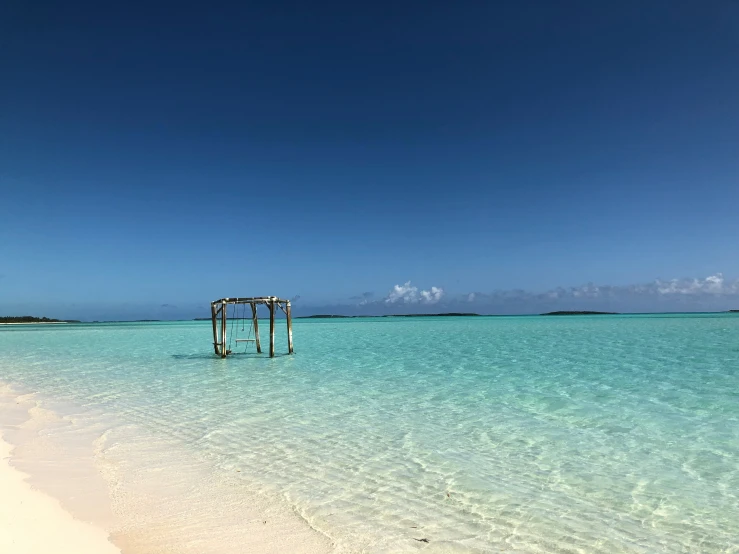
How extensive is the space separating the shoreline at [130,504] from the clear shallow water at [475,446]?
14.9 inches

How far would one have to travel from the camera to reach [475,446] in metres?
7.07

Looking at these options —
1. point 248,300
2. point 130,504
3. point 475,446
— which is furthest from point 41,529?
point 248,300

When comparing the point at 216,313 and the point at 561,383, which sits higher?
the point at 216,313

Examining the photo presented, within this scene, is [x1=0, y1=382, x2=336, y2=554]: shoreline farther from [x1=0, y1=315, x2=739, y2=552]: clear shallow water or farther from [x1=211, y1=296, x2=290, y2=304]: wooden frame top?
[x1=211, y1=296, x2=290, y2=304]: wooden frame top

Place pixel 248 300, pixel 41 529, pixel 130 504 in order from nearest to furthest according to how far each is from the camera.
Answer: pixel 41 529 → pixel 130 504 → pixel 248 300

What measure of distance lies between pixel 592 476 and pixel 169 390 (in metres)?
10.5

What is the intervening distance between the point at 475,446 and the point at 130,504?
452cm

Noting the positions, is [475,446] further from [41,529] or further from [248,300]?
[248,300]

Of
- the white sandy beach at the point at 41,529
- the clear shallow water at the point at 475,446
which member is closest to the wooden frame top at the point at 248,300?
the clear shallow water at the point at 475,446

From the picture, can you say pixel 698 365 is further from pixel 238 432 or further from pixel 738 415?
pixel 238 432

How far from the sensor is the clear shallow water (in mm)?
4539

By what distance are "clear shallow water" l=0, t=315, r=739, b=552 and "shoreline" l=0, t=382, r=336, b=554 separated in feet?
1.24

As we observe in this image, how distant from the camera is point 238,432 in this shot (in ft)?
26.6

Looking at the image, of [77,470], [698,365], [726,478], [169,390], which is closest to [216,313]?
[169,390]
